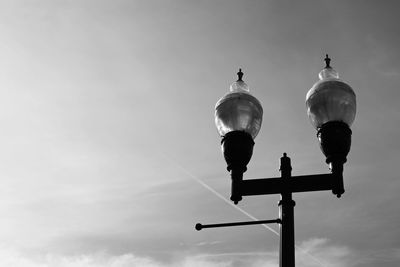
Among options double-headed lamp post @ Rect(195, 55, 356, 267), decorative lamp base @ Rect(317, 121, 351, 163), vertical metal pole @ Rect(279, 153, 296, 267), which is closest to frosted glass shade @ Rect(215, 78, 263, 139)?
double-headed lamp post @ Rect(195, 55, 356, 267)

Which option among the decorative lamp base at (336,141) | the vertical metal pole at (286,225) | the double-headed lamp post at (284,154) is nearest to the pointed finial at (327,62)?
the double-headed lamp post at (284,154)

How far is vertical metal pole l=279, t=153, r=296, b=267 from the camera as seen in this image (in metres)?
4.53

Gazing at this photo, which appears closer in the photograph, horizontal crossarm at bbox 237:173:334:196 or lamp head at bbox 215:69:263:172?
horizontal crossarm at bbox 237:173:334:196

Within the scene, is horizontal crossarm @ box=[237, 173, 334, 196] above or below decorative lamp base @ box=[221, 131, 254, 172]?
below

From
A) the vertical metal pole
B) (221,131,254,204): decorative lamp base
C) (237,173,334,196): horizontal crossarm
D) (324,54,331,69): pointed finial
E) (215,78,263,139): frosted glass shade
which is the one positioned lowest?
the vertical metal pole

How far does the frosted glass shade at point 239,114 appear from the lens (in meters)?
5.14

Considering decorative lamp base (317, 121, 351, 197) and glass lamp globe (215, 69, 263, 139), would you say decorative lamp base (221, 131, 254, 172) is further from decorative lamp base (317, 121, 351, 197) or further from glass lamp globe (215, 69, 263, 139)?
decorative lamp base (317, 121, 351, 197)

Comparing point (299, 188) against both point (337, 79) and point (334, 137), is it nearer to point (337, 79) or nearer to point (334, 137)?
point (334, 137)

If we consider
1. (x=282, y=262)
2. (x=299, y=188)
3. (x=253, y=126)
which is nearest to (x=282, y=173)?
(x=299, y=188)

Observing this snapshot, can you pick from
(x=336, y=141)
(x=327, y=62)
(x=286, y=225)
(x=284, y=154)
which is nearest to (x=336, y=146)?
(x=336, y=141)

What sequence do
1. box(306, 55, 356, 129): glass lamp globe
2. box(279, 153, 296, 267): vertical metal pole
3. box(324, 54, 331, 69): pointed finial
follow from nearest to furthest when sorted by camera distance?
box(279, 153, 296, 267): vertical metal pole → box(306, 55, 356, 129): glass lamp globe → box(324, 54, 331, 69): pointed finial

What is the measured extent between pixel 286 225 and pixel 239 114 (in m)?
1.27

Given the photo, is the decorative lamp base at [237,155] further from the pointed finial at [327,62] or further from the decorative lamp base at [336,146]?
the pointed finial at [327,62]

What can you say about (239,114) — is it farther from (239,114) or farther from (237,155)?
(237,155)
